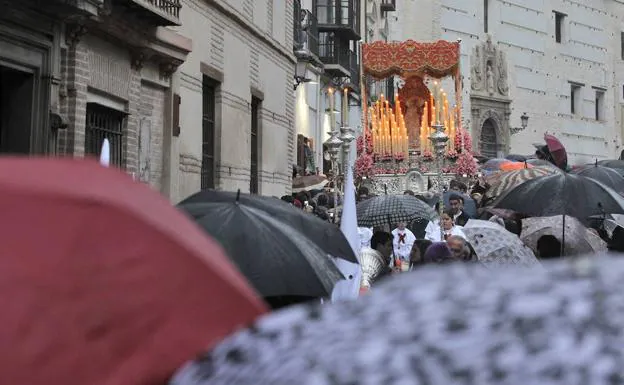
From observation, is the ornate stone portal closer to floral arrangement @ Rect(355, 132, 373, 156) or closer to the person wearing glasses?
floral arrangement @ Rect(355, 132, 373, 156)

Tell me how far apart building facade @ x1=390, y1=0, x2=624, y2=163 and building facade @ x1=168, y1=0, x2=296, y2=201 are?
21528 millimetres

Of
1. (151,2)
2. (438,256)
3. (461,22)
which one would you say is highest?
(461,22)

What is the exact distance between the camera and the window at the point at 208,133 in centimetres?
1565

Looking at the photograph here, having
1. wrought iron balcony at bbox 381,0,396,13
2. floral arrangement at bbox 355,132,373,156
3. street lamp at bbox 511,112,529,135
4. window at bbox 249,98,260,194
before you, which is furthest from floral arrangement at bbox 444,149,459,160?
street lamp at bbox 511,112,529,135

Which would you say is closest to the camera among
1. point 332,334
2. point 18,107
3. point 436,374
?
point 436,374

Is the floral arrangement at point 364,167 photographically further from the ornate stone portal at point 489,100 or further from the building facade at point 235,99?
the ornate stone portal at point 489,100

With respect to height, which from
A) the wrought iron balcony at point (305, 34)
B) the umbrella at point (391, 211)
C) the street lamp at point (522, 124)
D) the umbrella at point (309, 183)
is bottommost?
the umbrella at point (391, 211)

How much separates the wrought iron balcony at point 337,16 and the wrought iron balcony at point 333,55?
1.07 feet

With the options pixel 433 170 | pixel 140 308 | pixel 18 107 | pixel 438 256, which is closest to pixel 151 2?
pixel 18 107

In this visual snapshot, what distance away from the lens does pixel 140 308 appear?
1399 mm

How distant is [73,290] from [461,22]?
1678 inches

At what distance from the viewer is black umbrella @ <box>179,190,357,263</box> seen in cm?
510

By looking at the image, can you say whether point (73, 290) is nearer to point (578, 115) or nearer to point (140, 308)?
point (140, 308)

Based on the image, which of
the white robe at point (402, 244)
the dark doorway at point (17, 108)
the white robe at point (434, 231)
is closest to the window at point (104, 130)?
the dark doorway at point (17, 108)
